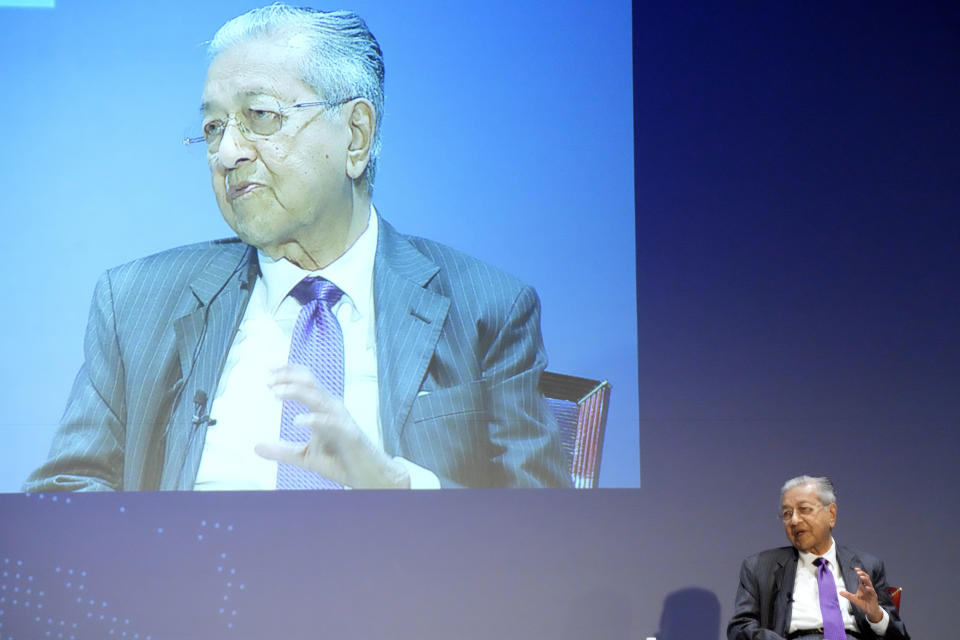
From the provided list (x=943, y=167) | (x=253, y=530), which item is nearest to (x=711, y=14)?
(x=943, y=167)

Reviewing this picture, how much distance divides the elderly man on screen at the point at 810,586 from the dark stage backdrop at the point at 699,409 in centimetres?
90

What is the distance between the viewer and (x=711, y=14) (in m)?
4.13

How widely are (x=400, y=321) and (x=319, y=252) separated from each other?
0.41m

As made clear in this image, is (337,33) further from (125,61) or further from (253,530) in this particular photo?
(253,530)

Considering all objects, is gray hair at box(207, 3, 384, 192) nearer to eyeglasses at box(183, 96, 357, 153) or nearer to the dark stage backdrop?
eyeglasses at box(183, 96, 357, 153)

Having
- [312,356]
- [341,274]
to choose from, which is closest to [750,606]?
[312,356]

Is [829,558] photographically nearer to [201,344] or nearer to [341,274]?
[341,274]

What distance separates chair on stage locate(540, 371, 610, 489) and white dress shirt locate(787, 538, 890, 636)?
1022 mm

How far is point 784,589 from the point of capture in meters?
2.97

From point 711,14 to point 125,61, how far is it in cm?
238

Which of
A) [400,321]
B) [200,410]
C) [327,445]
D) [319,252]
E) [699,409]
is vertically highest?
[319,252]

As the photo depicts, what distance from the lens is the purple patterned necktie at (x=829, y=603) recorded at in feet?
9.43

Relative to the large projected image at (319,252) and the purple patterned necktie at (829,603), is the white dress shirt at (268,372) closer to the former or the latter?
the large projected image at (319,252)

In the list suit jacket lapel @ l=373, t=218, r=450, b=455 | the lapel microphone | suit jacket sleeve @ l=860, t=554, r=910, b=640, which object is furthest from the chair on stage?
the lapel microphone
